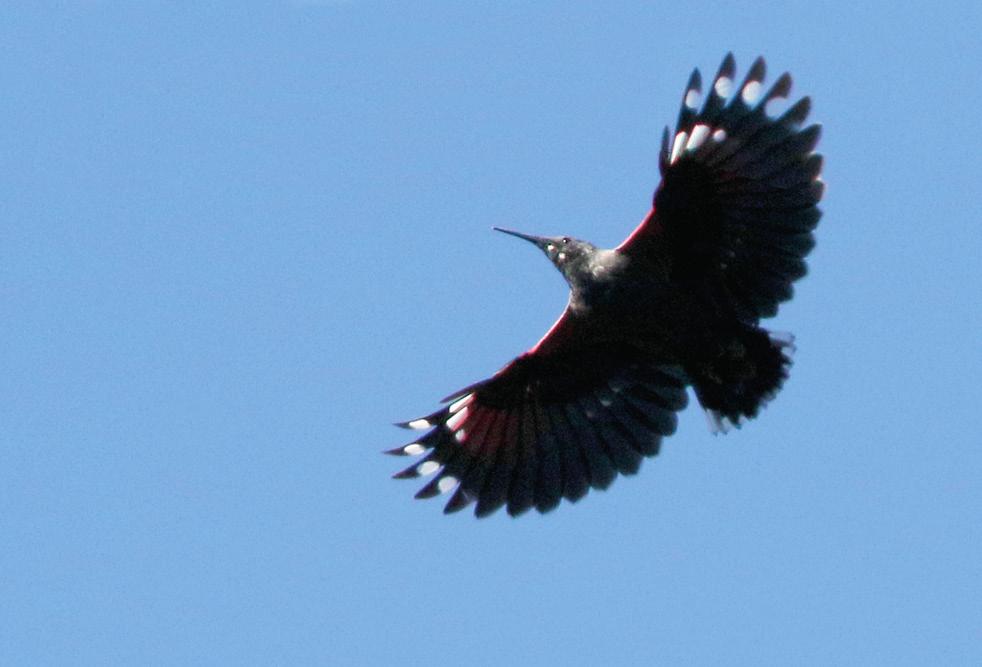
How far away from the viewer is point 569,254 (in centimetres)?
1212

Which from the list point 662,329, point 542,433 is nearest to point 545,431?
point 542,433

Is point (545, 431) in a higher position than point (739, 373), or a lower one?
higher

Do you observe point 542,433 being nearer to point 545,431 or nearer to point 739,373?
point 545,431

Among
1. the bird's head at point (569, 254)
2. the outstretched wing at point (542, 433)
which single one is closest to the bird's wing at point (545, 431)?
the outstretched wing at point (542, 433)

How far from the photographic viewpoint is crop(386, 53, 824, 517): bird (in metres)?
11.5

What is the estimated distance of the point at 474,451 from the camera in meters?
13.0

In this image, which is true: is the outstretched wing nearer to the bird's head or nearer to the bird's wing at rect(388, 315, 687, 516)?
the bird's wing at rect(388, 315, 687, 516)

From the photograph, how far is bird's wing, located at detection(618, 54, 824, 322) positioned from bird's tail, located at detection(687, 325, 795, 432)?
0.60 ft

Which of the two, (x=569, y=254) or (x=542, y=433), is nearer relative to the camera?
(x=569, y=254)

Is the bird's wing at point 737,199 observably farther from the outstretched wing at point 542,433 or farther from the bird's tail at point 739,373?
the outstretched wing at point 542,433

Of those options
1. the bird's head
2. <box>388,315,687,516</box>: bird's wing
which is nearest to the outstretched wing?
<box>388,315,687,516</box>: bird's wing

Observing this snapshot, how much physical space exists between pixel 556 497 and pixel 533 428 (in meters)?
0.49

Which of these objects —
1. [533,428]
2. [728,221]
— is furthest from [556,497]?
[728,221]

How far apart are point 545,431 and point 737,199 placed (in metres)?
2.24
